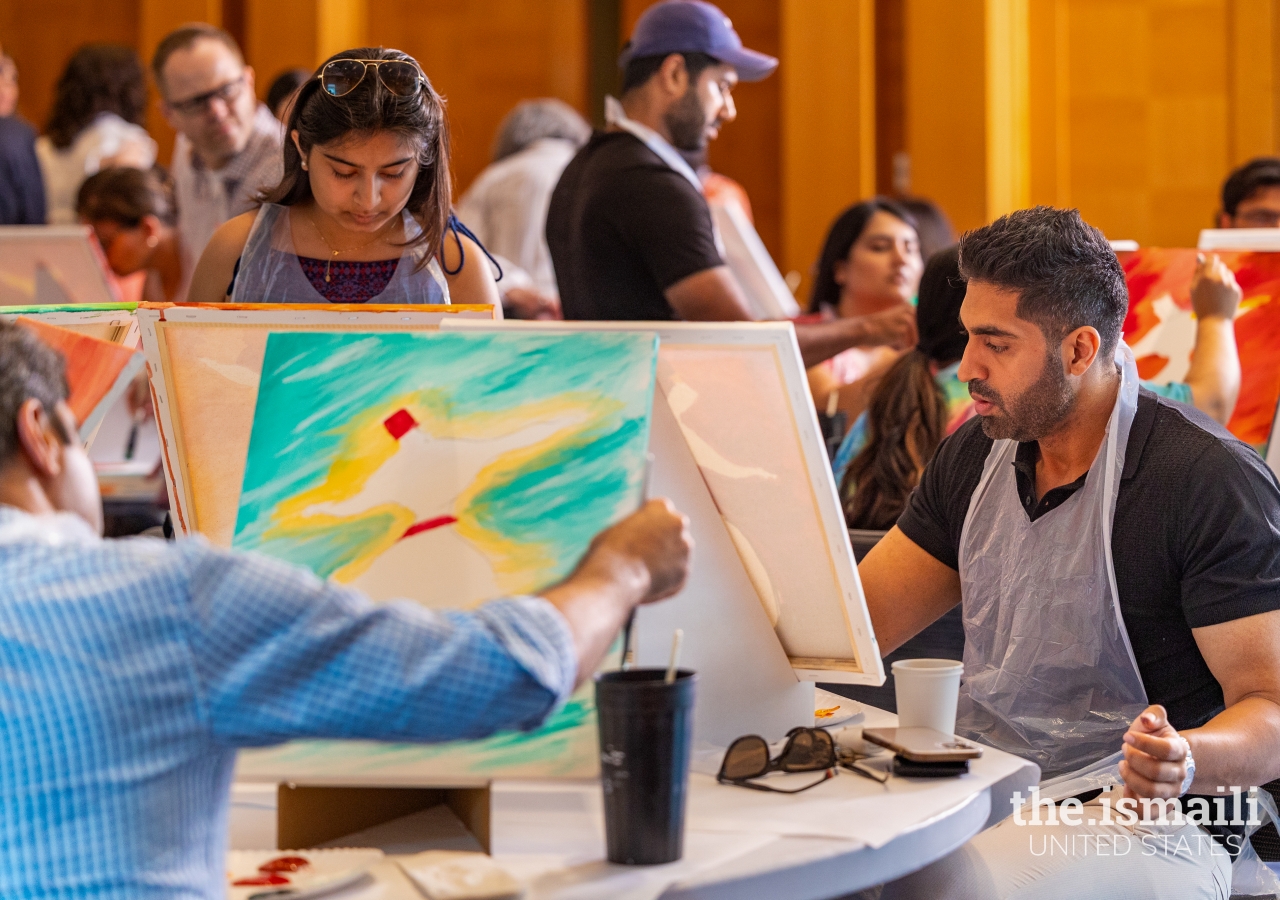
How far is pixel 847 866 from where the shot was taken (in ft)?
3.89

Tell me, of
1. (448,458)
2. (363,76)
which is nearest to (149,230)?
(363,76)

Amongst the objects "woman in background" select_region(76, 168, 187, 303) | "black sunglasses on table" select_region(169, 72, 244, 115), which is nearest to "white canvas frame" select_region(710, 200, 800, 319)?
"black sunglasses on table" select_region(169, 72, 244, 115)

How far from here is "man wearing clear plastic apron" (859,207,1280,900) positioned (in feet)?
5.17

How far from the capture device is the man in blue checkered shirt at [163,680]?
1.00m

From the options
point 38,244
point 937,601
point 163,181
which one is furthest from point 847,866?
point 163,181

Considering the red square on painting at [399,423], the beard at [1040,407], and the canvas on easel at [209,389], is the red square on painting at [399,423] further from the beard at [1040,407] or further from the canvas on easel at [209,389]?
the beard at [1040,407]

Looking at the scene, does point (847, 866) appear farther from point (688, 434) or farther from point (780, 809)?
point (688, 434)

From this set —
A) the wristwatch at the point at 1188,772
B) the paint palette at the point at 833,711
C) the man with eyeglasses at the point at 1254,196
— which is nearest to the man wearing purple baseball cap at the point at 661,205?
the paint palette at the point at 833,711

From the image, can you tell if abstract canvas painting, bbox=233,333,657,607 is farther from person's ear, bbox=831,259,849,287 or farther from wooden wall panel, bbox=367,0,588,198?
wooden wall panel, bbox=367,0,588,198

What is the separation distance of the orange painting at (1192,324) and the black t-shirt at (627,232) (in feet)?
2.91

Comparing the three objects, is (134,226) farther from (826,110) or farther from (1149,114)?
(1149,114)

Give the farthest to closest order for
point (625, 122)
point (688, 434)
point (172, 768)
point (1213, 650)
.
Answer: point (625, 122) → point (1213, 650) → point (688, 434) → point (172, 768)

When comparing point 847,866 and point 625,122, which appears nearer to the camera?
point 847,866

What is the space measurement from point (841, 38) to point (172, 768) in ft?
16.7
